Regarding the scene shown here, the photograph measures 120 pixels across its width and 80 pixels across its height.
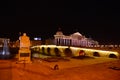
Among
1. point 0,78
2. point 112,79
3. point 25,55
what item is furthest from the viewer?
point 25,55

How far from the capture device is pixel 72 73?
49.1 feet

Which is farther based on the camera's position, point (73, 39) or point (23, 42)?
point (73, 39)

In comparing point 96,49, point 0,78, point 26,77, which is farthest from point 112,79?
point 96,49

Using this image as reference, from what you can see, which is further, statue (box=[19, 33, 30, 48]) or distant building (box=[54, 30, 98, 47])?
distant building (box=[54, 30, 98, 47])

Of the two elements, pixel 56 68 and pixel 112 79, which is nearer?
pixel 112 79

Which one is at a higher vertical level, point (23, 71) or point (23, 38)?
point (23, 38)

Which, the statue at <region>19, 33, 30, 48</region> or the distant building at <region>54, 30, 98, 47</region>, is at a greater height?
the distant building at <region>54, 30, 98, 47</region>

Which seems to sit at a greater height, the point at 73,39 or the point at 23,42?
the point at 73,39

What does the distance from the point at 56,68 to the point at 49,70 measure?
2.28ft

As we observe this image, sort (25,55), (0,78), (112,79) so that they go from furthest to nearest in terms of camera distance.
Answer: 1. (25,55)
2. (112,79)
3. (0,78)

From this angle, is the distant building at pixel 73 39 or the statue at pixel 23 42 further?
the distant building at pixel 73 39

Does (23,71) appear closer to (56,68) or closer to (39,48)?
(56,68)

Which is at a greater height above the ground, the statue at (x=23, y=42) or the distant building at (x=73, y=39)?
the distant building at (x=73, y=39)

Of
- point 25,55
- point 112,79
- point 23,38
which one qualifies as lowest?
point 112,79
